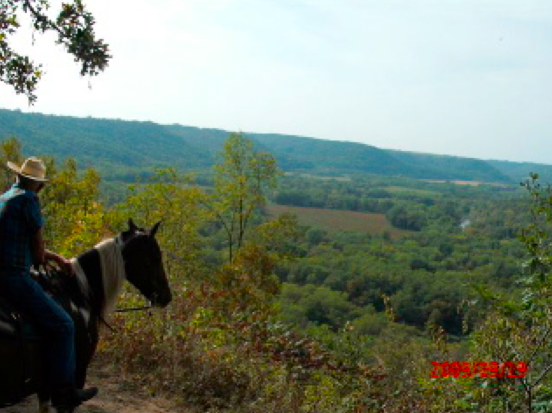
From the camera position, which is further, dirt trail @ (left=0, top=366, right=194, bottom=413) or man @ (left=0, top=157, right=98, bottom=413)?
dirt trail @ (left=0, top=366, right=194, bottom=413)

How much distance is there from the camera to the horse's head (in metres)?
5.31

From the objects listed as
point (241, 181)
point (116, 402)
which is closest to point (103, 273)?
point (116, 402)

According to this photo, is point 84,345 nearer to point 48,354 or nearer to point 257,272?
point 48,354

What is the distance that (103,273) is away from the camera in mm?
4992

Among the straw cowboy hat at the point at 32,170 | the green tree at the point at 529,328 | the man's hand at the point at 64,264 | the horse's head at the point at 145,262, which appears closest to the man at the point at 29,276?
the straw cowboy hat at the point at 32,170

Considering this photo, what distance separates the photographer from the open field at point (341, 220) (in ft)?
368

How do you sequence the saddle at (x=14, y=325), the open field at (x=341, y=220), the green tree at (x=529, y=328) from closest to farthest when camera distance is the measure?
the saddle at (x=14, y=325) → the green tree at (x=529, y=328) → the open field at (x=341, y=220)

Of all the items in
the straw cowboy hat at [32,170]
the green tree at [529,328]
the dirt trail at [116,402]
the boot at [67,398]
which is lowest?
the dirt trail at [116,402]

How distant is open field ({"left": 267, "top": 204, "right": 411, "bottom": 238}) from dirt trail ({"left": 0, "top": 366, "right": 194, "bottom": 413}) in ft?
317

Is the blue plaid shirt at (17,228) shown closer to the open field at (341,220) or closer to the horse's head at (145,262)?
the horse's head at (145,262)

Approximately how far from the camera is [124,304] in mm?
7984
